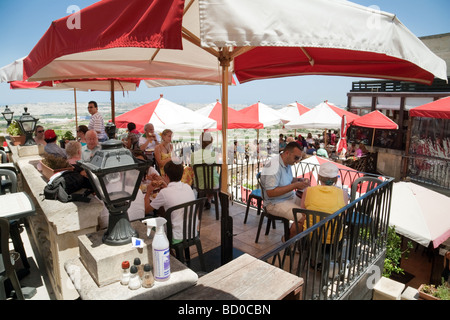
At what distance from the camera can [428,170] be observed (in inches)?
527

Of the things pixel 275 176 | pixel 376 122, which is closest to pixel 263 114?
pixel 376 122

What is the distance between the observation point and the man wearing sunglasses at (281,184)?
396cm

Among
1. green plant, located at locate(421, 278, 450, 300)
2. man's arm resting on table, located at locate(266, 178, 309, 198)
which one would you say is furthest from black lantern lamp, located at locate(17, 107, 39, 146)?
green plant, located at locate(421, 278, 450, 300)

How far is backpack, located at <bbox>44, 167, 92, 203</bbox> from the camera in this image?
229 cm

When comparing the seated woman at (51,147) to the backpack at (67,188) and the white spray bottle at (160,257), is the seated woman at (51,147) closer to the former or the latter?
the backpack at (67,188)

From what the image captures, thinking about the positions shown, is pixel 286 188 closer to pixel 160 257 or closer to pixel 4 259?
pixel 160 257

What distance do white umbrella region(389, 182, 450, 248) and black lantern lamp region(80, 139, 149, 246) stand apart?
6.05m

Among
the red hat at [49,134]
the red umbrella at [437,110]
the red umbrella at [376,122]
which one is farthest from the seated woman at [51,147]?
the red umbrella at [376,122]

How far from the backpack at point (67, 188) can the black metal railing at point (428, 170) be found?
1496 cm

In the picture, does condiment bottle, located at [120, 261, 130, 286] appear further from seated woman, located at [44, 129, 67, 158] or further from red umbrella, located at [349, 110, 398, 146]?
red umbrella, located at [349, 110, 398, 146]

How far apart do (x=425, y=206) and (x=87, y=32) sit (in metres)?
7.30

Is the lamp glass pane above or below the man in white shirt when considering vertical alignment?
below
